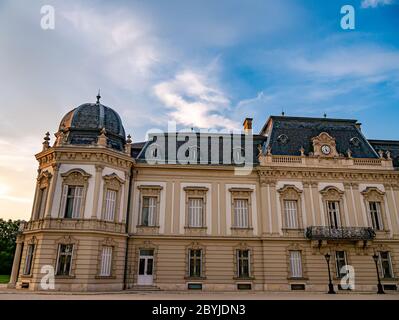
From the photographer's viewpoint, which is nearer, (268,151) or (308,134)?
(268,151)

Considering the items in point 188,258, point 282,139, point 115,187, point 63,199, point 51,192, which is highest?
point 282,139

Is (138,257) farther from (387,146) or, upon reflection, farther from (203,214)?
(387,146)

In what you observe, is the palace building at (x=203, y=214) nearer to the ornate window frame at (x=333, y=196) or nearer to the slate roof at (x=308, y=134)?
the ornate window frame at (x=333, y=196)

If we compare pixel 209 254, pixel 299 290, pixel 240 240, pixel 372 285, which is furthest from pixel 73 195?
pixel 372 285

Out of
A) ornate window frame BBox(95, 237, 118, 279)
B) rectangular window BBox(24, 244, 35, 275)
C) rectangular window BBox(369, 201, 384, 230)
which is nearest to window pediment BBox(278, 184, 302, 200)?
rectangular window BBox(369, 201, 384, 230)

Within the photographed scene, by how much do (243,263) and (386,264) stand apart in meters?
11.8

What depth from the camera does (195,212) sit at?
24547 millimetres

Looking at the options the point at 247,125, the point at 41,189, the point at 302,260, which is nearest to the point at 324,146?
the point at 247,125

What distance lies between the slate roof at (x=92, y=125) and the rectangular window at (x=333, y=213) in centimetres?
1810

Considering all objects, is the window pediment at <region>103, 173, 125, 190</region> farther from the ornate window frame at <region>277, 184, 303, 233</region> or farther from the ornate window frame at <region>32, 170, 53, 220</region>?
the ornate window frame at <region>277, 184, 303, 233</region>
